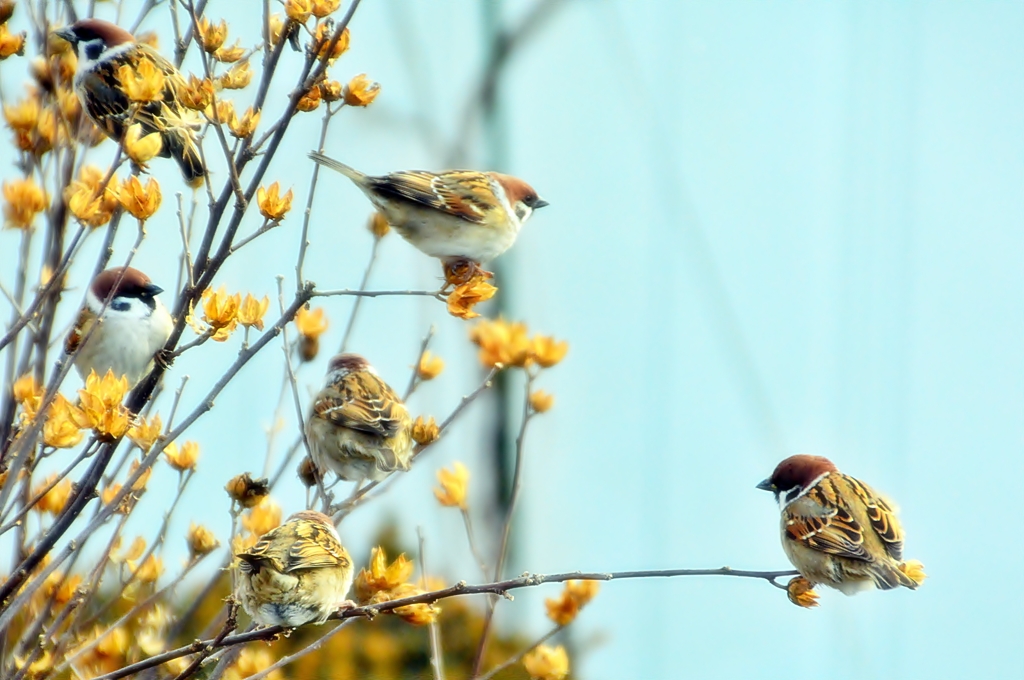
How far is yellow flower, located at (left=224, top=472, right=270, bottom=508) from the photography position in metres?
1.95

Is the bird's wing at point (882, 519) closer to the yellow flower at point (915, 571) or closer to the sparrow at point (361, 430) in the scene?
the yellow flower at point (915, 571)

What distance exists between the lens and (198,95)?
5.46ft

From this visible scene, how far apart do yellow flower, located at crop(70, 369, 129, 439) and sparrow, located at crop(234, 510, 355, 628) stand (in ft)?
1.39

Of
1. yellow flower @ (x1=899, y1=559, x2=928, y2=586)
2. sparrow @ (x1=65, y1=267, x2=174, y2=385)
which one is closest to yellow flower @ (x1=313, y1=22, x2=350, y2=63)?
sparrow @ (x1=65, y1=267, x2=174, y2=385)

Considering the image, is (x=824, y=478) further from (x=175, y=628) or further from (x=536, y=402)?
(x=175, y=628)

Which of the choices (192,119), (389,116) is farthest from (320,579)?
(389,116)

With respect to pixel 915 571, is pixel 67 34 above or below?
above

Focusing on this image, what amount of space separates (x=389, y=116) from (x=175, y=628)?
14.3 ft

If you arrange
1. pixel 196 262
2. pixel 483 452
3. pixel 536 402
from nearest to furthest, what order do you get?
1. pixel 196 262
2. pixel 536 402
3. pixel 483 452

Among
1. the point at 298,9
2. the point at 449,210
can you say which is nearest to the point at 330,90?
the point at 298,9

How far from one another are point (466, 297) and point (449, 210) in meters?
0.82

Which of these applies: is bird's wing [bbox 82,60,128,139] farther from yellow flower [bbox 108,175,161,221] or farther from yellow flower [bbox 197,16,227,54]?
yellow flower [bbox 108,175,161,221]

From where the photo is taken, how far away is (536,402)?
220cm

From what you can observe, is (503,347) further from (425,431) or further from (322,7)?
(322,7)
